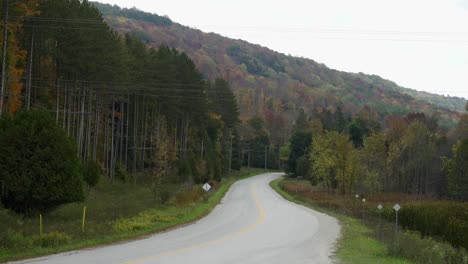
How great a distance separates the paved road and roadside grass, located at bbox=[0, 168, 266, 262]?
0.96m

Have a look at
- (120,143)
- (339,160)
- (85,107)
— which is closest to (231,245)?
(339,160)

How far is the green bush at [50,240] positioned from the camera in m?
18.6

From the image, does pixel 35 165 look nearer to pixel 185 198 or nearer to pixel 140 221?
pixel 140 221

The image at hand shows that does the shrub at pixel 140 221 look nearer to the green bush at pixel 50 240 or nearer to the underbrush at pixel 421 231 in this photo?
the green bush at pixel 50 240

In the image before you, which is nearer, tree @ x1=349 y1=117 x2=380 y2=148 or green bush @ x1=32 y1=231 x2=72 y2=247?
green bush @ x1=32 y1=231 x2=72 y2=247

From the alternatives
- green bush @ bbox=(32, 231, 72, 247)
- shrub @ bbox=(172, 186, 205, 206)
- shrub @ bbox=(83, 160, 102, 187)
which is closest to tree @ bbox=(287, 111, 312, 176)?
shrub @ bbox=(172, 186, 205, 206)

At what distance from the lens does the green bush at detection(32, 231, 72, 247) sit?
18625 mm

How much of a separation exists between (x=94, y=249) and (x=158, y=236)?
5369mm

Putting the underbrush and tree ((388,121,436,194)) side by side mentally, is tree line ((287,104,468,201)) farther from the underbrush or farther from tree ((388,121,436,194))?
the underbrush

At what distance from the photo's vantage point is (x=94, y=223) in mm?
25094

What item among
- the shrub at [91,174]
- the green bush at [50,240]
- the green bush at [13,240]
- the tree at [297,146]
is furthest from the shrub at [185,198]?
the tree at [297,146]

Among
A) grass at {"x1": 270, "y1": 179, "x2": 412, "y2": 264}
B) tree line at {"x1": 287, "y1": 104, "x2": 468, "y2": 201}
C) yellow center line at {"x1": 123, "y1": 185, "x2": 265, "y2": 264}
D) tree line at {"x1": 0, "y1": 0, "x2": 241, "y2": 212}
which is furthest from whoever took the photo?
tree line at {"x1": 287, "y1": 104, "x2": 468, "y2": 201}

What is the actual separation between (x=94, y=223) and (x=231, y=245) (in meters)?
7.22

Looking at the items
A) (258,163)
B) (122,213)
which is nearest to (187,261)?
(122,213)
